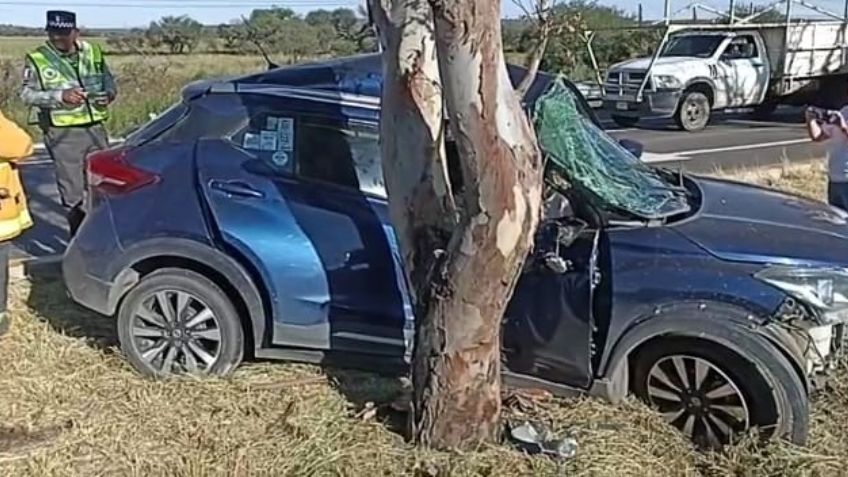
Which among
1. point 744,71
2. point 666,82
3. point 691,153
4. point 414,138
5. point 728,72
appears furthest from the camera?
point 744,71

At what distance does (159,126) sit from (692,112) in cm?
1628

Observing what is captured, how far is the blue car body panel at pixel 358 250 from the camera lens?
14.9ft

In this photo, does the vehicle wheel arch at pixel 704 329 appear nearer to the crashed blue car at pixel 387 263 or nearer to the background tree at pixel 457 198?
the crashed blue car at pixel 387 263

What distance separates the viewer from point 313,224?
5.17 m

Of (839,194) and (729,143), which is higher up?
(839,194)

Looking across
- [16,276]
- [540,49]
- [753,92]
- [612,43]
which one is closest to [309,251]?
[540,49]

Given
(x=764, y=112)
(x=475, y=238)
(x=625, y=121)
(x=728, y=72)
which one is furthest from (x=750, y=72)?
(x=475, y=238)

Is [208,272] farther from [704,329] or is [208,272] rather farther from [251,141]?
[704,329]

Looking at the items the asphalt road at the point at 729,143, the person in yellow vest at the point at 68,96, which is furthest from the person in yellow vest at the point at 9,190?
the asphalt road at the point at 729,143

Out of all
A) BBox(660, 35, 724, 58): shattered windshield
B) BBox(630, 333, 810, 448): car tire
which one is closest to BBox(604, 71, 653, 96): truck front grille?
BBox(660, 35, 724, 58): shattered windshield

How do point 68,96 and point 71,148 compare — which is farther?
point 71,148

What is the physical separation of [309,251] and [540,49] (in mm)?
→ 1872

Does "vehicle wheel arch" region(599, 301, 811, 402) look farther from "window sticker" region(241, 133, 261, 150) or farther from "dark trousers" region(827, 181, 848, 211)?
"dark trousers" region(827, 181, 848, 211)

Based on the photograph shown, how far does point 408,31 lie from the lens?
3.94 metres
